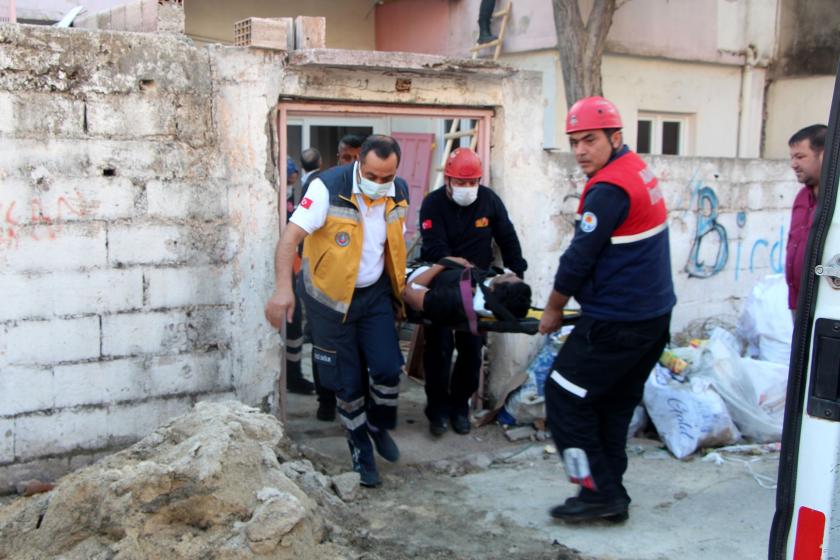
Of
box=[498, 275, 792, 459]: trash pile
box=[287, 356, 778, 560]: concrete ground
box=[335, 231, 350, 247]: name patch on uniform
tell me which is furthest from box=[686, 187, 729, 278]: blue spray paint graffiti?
box=[335, 231, 350, 247]: name patch on uniform

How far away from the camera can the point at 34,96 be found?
4.50m

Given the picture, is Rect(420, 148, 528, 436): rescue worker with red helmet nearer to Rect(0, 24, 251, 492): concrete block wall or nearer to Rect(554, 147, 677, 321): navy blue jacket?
Rect(0, 24, 251, 492): concrete block wall

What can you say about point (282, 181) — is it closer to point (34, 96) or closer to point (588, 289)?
point (34, 96)

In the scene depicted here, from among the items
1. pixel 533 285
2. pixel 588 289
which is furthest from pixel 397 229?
pixel 533 285

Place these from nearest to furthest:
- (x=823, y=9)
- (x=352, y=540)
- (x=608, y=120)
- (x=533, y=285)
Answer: (x=352, y=540) < (x=608, y=120) < (x=533, y=285) < (x=823, y=9)

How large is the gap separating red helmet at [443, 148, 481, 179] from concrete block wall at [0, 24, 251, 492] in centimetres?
138

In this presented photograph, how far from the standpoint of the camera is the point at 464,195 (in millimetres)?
5641

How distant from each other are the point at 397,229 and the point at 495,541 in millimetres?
1713

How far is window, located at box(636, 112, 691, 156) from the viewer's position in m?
12.1

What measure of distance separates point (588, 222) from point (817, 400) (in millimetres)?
1749

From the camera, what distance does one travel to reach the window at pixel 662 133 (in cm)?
1208

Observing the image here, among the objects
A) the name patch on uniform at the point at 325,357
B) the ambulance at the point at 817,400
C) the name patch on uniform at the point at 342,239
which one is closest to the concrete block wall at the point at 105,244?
the name patch on uniform at the point at 325,357

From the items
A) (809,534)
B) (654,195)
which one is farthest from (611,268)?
(809,534)

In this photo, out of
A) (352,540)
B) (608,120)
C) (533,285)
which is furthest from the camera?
(533,285)
